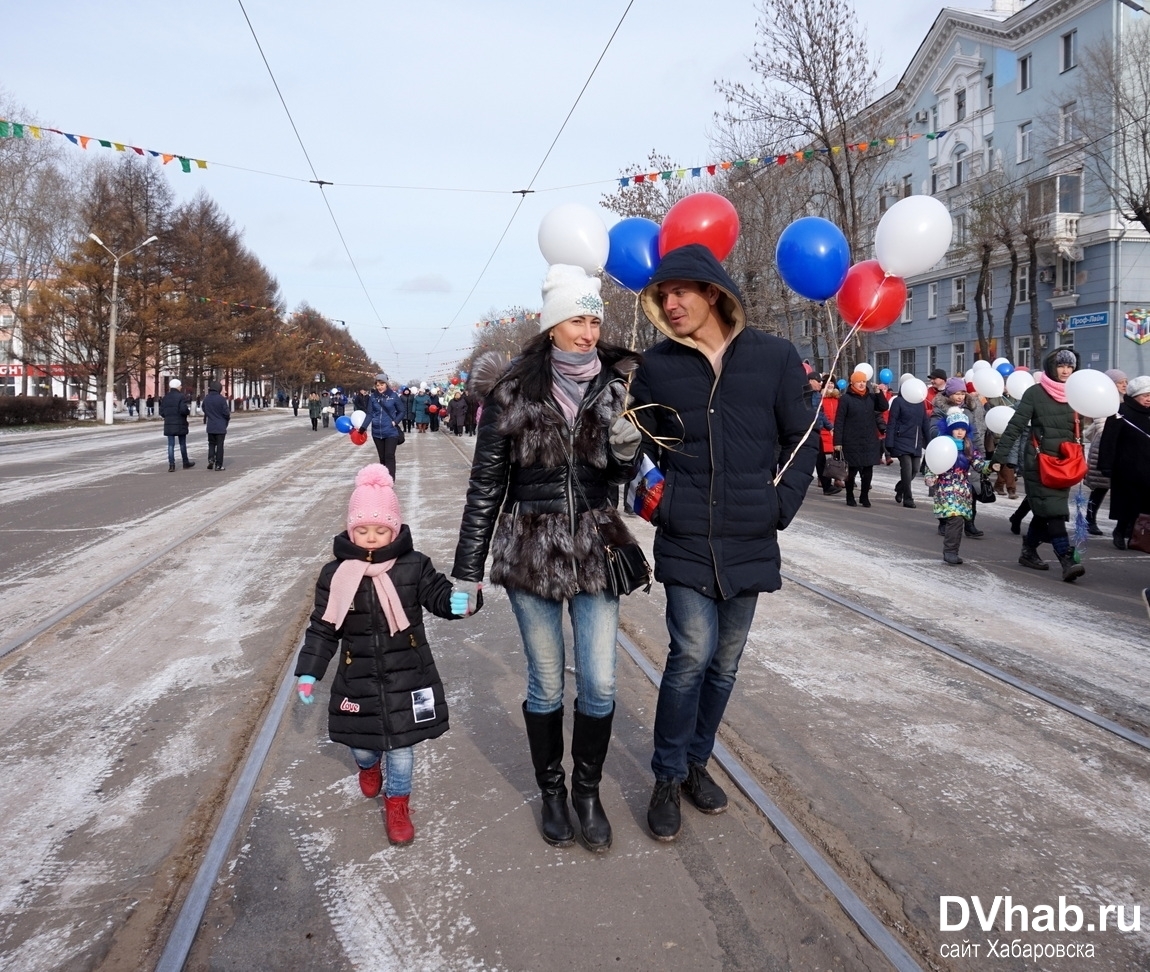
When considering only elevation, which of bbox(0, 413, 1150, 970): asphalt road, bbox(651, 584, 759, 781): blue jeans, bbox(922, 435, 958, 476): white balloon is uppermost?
bbox(922, 435, 958, 476): white balloon

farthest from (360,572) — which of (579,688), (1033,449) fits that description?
(1033,449)

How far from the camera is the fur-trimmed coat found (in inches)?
116

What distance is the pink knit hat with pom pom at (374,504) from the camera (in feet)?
10.2

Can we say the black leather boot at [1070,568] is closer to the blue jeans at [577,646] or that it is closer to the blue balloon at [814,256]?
the blue balloon at [814,256]

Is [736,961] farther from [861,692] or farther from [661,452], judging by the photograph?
[861,692]

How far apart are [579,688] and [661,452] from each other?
2.86ft

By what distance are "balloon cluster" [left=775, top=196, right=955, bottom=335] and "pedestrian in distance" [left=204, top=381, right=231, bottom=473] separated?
550 inches

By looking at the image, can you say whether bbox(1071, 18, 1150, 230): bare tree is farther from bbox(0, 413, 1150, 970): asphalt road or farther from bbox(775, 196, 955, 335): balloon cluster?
bbox(0, 413, 1150, 970): asphalt road

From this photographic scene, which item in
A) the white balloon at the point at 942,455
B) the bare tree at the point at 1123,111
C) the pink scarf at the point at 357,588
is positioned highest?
the bare tree at the point at 1123,111

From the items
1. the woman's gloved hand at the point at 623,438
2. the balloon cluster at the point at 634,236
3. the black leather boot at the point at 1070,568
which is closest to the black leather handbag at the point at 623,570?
the woman's gloved hand at the point at 623,438

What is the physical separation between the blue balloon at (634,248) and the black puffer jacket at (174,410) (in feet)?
44.7

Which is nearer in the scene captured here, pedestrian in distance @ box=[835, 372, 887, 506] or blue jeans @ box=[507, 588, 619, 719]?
blue jeans @ box=[507, 588, 619, 719]

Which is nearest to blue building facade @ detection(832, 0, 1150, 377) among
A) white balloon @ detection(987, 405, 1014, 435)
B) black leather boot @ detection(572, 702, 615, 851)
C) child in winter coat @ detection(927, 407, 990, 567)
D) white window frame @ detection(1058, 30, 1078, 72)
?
white window frame @ detection(1058, 30, 1078, 72)

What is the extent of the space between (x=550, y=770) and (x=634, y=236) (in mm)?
3025
